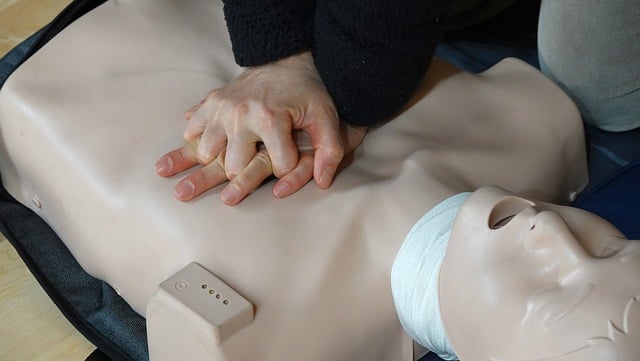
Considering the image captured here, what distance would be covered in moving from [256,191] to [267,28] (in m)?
0.16

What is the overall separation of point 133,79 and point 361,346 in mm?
344

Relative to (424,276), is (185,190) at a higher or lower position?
higher

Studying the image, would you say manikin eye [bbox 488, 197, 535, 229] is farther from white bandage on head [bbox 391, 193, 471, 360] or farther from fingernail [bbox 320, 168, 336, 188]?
fingernail [bbox 320, 168, 336, 188]

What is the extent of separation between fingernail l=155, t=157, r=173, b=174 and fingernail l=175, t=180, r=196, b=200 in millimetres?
28

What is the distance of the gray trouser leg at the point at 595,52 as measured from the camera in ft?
3.25

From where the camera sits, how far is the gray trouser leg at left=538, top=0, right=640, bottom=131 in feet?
3.25

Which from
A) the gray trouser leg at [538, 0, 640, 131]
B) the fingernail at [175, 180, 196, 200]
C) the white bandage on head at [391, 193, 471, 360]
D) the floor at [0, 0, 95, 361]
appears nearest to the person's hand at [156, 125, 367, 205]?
the fingernail at [175, 180, 196, 200]

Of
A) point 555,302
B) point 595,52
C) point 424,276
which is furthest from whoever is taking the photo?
point 595,52

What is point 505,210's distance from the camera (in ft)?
2.24

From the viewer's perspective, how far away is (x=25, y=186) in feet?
3.07

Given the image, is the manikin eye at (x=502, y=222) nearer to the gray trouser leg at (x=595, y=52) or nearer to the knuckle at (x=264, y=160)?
the knuckle at (x=264, y=160)

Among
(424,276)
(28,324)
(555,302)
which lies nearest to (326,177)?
(424,276)

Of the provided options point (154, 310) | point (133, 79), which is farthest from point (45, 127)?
point (154, 310)

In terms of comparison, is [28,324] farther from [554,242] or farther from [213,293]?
[554,242]
